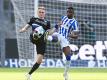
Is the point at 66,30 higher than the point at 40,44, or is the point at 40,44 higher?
the point at 66,30

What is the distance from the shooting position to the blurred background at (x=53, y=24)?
992 inches

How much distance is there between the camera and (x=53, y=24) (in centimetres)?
2605

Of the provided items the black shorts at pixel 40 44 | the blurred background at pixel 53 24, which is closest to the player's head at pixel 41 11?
the black shorts at pixel 40 44

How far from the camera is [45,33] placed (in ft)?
53.5

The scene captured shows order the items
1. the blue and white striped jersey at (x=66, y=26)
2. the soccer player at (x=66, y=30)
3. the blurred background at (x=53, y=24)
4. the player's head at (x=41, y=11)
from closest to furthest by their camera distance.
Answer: the player's head at (x=41, y=11), the soccer player at (x=66, y=30), the blue and white striped jersey at (x=66, y=26), the blurred background at (x=53, y=24)

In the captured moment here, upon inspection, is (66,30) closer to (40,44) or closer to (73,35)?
(73,35)

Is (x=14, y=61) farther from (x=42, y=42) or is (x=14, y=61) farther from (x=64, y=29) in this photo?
(x=42, y=42)

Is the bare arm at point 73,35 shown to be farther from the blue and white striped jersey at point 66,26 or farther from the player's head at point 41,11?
the player's head at point 41,11

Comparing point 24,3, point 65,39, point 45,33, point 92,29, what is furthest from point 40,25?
point 92,29
